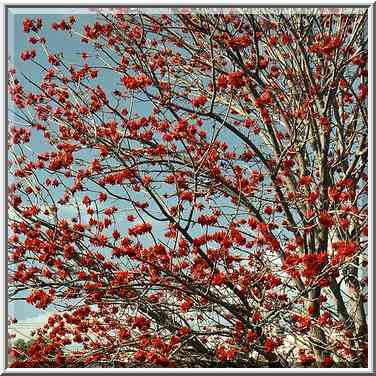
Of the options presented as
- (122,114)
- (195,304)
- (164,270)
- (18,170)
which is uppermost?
(122,114)

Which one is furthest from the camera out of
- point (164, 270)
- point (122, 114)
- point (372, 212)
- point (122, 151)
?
point (122, 114)

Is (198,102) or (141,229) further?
(198,102)

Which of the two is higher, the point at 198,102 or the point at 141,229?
the point at 198,102

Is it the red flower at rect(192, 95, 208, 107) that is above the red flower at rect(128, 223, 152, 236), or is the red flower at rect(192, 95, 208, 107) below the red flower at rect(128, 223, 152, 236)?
above

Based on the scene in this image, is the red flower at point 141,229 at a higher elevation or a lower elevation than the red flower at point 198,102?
lower

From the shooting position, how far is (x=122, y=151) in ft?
13.8

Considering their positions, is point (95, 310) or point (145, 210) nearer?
point (145, 210)

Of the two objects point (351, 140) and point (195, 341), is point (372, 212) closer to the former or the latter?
point (351, 140)

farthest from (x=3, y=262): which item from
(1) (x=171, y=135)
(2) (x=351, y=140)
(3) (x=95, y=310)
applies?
(2) (x=351, y=140)

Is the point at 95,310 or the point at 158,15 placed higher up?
the point at 158,15

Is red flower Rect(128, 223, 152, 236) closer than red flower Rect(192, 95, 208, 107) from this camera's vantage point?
Yes

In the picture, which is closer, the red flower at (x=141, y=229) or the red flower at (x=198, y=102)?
the red flower at (x=141, y=229)

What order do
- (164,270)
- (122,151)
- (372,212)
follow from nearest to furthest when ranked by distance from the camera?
(164,270), (372,212), (122,151)

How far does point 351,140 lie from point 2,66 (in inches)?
108
